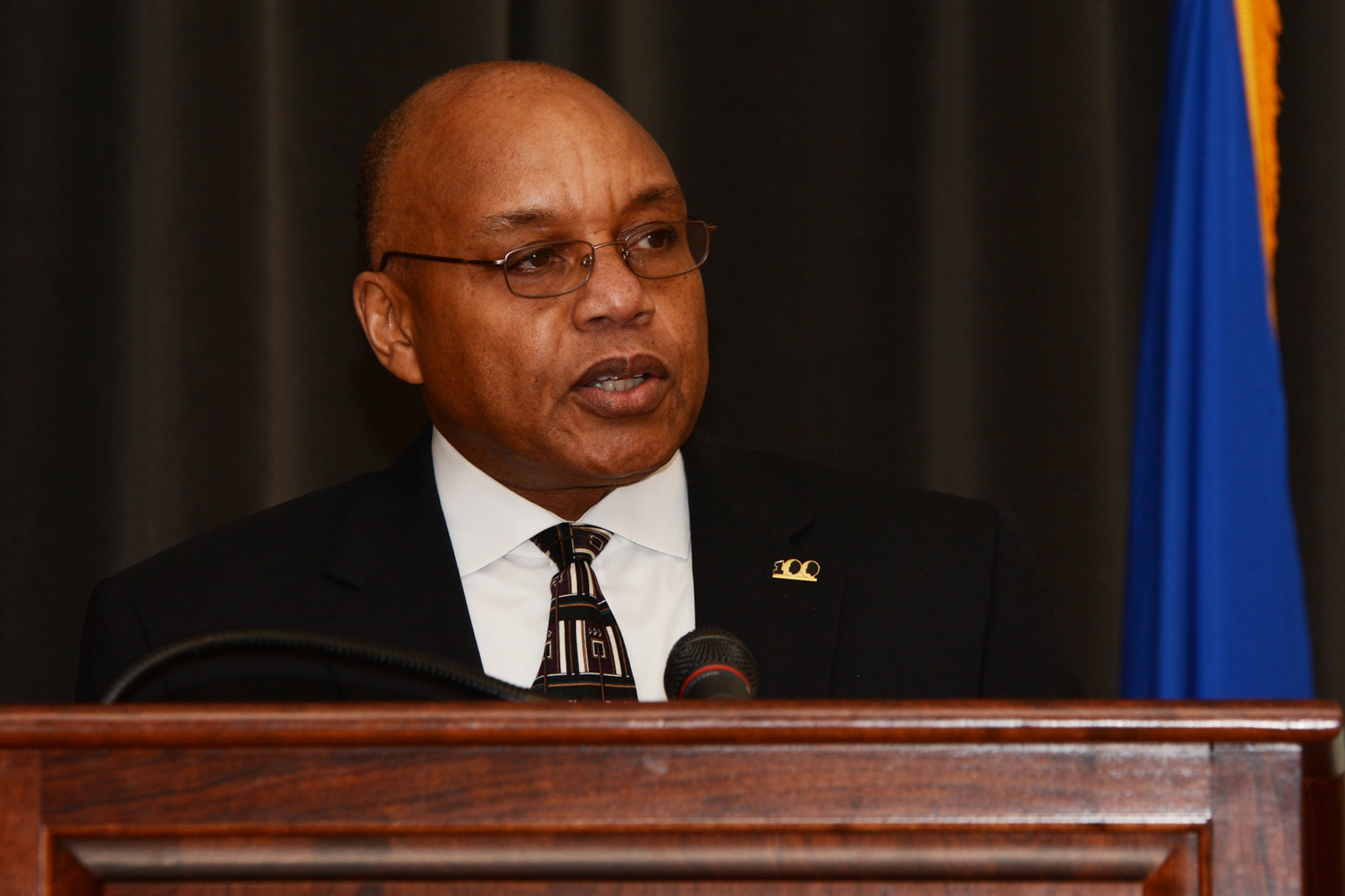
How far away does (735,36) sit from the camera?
2645mm

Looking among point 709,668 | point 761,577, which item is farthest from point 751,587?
point 709,668

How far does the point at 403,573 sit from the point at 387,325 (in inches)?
17.5

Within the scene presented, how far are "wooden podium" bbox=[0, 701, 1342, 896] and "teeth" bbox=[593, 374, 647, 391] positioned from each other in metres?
1.08

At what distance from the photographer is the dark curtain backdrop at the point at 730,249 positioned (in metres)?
2.47

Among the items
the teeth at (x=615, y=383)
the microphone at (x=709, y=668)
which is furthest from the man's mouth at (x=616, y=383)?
the microphone at (x=709, y=668)

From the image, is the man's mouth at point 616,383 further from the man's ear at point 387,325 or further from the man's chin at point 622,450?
the man's ear at point 387,325

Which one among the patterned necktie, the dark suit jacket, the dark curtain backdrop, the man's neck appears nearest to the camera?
the patterned necktie

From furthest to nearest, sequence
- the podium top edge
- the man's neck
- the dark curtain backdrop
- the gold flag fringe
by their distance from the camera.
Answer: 1. the dark curtain backdrop
2. the gold flag fringe
3. the man's neck
4. the podium top edge

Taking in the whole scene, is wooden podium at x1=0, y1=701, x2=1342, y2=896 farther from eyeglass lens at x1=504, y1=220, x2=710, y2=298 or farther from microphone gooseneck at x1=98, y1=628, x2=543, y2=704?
eyeglass lens at x1=504, y1=220, x2=710, y2=298

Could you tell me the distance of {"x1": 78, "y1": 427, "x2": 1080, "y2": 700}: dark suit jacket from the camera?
69.4 inches

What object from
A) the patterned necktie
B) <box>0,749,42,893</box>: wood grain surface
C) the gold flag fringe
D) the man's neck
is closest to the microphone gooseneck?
<box>0,749,42,893</box>: wood grain surface

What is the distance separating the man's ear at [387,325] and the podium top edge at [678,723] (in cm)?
132

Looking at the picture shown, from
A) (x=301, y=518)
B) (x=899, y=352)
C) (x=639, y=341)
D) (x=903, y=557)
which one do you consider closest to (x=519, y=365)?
(x=639, y=341)

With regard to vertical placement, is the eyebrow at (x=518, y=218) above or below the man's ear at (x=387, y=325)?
above
